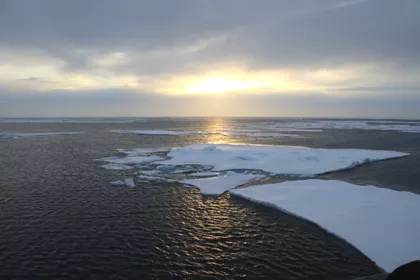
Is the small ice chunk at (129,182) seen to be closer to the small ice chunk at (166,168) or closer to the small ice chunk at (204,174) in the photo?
the small ice chunk at (166,168)

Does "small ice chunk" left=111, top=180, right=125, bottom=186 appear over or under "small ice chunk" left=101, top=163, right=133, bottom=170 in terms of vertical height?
under

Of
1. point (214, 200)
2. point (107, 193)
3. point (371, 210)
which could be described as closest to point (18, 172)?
point (107, 193)

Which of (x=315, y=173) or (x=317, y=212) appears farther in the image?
(x=315, y=173)

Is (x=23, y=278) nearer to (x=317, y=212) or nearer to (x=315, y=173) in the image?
(x=317, y=212)

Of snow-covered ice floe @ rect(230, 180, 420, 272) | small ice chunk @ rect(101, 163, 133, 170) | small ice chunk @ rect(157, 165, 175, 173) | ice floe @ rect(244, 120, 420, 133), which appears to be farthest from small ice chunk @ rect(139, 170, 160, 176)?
ice floe @ rect(244, 120, 420, 133)

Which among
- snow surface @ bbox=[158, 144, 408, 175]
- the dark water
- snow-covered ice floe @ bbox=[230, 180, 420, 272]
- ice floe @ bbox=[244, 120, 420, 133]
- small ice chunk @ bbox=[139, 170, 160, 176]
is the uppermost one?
ice floe @ bbox=[244, 120, 420, 133]

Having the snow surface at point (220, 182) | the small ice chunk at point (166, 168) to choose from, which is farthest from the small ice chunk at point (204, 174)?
the small ice chunk at point (166, 168)

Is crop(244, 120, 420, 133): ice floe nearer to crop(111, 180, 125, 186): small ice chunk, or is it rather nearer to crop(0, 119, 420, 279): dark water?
crop(111, 180, 125, 186): small ice chunk
